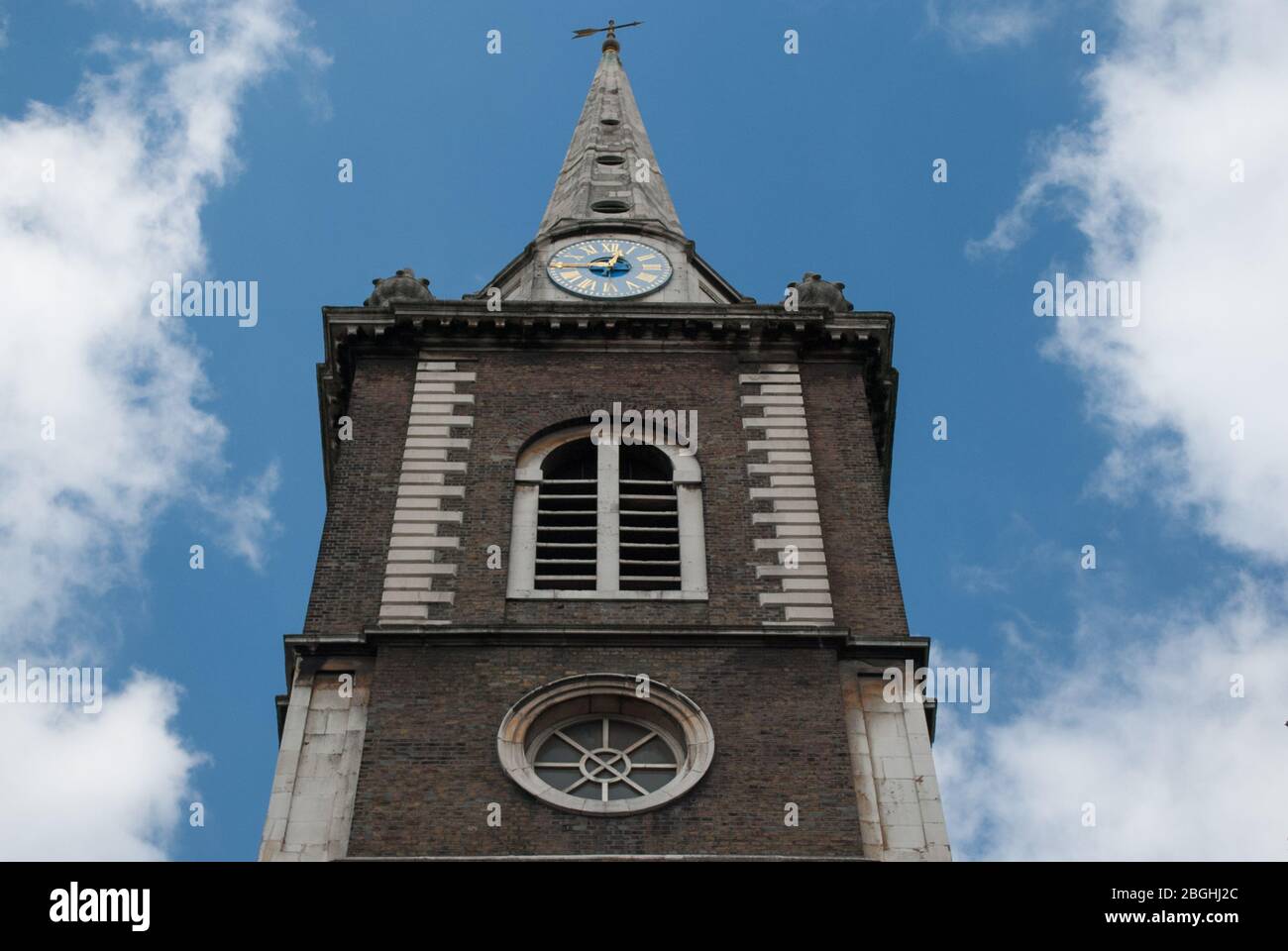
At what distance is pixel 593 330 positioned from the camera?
37250 mm

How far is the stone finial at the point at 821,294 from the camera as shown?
3844 cm

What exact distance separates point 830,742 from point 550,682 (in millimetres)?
3780

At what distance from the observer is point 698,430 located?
115 ft

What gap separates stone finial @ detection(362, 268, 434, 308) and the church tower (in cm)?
9

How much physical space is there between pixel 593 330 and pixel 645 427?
2.75 m

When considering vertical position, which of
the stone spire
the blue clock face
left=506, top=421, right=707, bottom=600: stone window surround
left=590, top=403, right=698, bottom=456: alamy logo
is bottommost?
left=506, top=421, right=707, bottom=600: stone window surround

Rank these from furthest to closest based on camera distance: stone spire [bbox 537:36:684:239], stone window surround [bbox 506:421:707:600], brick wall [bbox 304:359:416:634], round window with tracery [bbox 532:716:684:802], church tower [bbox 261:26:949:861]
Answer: stone spire [bbox 537:36:684:239], stone window surround [bbox 506:421:707:600], brick wall [bbox 304:359:416:634], round window with tracery [bbox 532:716:684:802], church tower [bbox 261:26:949:861]

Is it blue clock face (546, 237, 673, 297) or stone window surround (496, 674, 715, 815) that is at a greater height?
blue clock face (546, 237, 673, 297)

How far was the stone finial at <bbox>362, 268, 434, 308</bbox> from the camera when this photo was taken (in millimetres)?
38562

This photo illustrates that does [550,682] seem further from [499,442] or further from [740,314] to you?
[740,314]

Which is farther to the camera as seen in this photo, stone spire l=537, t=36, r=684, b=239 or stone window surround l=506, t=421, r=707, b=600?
stone spire l=537, t=36, r=684, b=239
